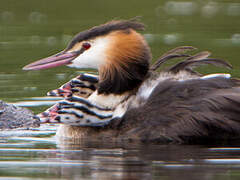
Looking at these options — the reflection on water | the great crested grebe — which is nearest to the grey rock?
the great crested grebe

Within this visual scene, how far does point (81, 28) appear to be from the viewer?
19016 mm

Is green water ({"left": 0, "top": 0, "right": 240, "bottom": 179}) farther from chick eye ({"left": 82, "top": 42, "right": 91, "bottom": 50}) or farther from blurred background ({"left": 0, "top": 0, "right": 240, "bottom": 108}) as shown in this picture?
chick eye ({"left": 82, "top": 42, "right": 91, "bottom": 50})

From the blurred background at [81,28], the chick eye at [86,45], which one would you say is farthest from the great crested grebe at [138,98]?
the blurred background at [81,28]

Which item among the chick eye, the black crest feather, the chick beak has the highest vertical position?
the black crest feather

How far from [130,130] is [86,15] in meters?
11.3

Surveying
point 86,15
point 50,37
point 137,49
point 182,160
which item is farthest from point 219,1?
point 182,160

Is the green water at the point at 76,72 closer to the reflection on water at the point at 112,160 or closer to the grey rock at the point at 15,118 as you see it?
the reflection on water at the point at 112,160

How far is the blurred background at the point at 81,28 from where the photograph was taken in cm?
1462

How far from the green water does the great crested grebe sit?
1.10ft

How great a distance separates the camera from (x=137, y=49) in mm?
10453

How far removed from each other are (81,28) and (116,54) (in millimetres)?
8623

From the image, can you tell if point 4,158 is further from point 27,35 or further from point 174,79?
point 27,35

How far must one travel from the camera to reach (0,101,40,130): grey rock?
37.2ft

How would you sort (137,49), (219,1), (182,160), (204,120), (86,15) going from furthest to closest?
(219,1)
(86,15)
(137,49)
(204,120)
(182,160)
